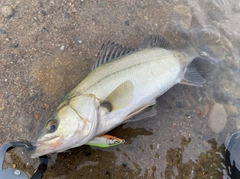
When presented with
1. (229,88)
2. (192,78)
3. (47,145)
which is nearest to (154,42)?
(192,78)

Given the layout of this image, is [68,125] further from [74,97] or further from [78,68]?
[78,68]

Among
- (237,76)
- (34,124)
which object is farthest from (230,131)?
(34,124)

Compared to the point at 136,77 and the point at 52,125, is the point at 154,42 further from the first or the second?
the point at 52,125

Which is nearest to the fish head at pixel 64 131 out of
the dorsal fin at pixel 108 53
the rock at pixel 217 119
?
the dorsal fin at pixel 108 53

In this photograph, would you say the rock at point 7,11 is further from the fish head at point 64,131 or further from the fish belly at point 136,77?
the fish head at point 64,131

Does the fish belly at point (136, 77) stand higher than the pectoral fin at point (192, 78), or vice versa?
the fish belly at point (136, 77)

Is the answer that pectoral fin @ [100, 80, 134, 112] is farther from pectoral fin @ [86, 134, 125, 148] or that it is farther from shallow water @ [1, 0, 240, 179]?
shallow water @ [1, 0, 240, 179]
